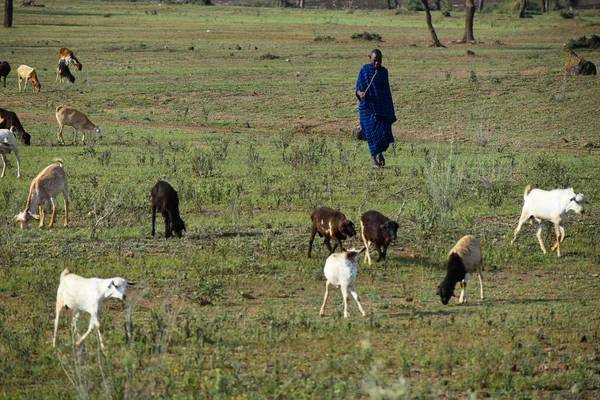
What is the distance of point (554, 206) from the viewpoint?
40.0 ft

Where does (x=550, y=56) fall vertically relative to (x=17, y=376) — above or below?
above

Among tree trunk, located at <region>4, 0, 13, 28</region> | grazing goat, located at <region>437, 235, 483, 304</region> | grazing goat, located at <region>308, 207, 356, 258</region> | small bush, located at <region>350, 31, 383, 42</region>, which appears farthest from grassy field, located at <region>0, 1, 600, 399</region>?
tree trunk, located at <region>4, 0, 13, 28</region>

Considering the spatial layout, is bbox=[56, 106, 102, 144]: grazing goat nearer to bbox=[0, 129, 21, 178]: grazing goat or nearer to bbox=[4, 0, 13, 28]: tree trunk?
bbox=[0, 129, 21, 178]: grazing goat

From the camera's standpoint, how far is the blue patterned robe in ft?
60.0

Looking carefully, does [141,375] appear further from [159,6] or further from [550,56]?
[159,6]

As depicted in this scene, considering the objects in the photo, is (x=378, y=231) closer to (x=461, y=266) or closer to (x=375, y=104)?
(x=461, y=266)

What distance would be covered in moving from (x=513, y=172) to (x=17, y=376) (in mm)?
12707

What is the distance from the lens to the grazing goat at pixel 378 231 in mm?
11344

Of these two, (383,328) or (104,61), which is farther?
(104,61)

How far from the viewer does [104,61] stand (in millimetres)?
39625

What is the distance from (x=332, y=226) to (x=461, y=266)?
218 centimetres

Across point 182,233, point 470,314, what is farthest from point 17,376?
point 182,233

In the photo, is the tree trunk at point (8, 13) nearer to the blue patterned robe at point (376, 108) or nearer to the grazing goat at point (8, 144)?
the grazing goat at point (8, 144)

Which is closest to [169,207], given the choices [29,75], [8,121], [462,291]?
[462,291]
